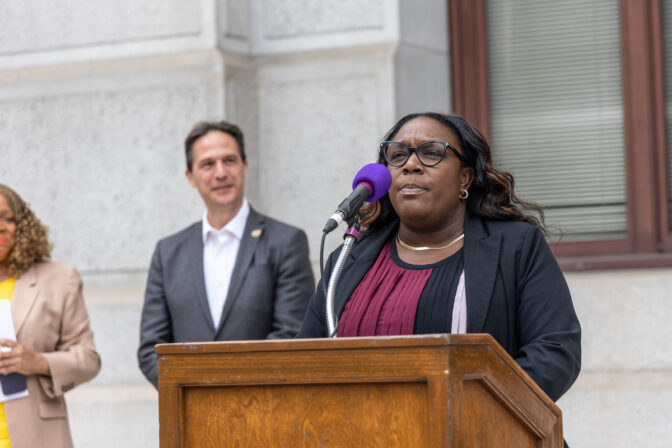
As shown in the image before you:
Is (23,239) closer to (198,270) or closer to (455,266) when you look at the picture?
(198,270)

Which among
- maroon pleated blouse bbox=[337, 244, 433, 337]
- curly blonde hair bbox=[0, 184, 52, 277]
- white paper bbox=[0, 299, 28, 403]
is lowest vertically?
white paper bbox=[0, 299, 28, 403]

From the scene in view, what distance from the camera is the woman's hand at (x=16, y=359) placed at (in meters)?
4.59

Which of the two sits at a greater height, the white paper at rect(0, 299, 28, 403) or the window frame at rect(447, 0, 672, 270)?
the window frame at rect(447, 0, 672, 270)

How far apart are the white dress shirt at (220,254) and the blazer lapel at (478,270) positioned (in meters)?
1.79

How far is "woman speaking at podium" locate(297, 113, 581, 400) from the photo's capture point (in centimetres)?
313

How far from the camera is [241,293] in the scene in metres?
4.76

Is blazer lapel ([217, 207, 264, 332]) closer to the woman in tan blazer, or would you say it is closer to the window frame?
the woman in tan blazer

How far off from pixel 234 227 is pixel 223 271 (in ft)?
0.69

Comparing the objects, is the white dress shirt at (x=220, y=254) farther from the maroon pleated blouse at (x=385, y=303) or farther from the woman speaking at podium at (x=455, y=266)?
the maroon pleated blouse at (x=385, y=303)

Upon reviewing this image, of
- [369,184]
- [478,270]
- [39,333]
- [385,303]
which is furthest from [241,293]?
[369,184]

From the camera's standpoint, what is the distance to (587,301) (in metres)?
5.95

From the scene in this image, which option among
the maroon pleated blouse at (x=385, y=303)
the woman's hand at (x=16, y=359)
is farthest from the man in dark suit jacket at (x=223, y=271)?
the maroon pleated blouse at (x=385, y=303)

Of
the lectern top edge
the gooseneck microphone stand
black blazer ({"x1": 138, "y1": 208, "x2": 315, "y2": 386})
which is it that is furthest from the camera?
black blazer ({"x1": 138, "y1": 208, "x2": 315, "y2": 386})

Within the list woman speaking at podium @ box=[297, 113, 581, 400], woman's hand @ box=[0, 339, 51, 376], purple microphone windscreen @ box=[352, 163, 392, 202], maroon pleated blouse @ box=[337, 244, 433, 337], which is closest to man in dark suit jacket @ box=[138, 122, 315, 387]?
woman's hand @ box=[0, 339, 51, 376]
